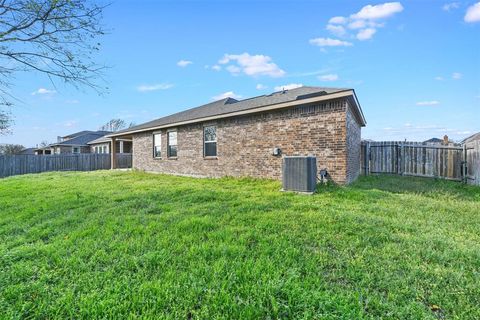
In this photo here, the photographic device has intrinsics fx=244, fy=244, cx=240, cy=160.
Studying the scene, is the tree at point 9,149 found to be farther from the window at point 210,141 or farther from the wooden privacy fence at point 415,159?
the wooden privacy fence at point 415,159

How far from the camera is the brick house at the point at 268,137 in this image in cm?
702

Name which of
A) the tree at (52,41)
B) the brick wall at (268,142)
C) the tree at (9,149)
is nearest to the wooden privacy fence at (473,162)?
the brick wall at (268,142)

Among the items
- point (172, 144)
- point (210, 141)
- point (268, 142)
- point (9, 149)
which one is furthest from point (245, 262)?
point (9, 149)

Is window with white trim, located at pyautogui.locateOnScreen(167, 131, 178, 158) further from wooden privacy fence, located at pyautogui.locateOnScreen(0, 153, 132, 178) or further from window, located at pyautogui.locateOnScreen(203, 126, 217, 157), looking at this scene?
wooden privacy fence, located at pyautogui.locateOnScreen(0, 153, 132, 178)

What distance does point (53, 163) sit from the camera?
63.3 ft

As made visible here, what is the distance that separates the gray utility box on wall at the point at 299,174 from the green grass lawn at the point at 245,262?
1165mm

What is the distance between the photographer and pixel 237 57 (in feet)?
49.6

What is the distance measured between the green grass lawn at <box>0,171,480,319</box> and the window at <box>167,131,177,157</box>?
25.2ft

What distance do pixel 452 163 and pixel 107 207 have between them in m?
11.5

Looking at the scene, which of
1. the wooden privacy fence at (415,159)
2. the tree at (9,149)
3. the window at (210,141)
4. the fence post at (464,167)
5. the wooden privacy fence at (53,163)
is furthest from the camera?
the tree at (9,149)

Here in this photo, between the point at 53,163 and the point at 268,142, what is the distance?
1914 cm

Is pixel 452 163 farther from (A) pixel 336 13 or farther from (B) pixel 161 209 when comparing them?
(B) pixel 161 209

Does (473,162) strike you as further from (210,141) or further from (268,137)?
(210,141)

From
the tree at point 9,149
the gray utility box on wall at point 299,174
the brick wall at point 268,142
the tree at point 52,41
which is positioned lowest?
the gray utility box on wall at point 299,174
